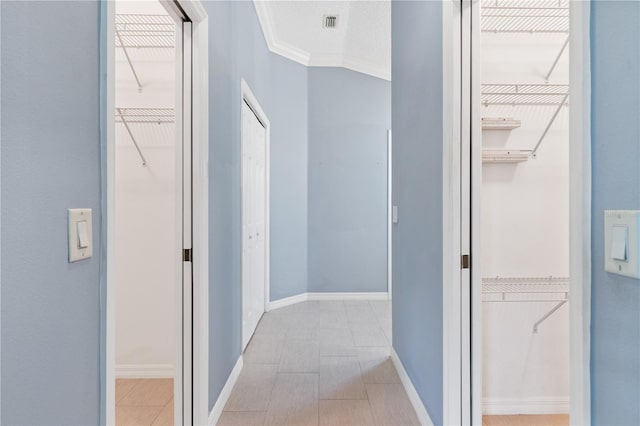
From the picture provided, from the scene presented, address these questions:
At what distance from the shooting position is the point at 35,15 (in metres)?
0.70

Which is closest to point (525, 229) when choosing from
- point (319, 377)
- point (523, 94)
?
point (523, 94)

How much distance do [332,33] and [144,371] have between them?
3.82 meters

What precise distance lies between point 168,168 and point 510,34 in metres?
2.30

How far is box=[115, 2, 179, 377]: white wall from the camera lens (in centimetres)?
247

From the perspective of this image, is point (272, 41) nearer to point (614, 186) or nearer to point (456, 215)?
point (456, 215)

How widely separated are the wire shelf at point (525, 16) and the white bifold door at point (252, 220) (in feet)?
5.98

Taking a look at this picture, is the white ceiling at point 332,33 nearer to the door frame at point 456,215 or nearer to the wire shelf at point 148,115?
the wire shelf at point 148,115

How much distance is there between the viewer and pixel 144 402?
2.20m

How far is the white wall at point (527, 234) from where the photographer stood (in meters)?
2.01

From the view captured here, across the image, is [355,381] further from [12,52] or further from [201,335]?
[12,52]

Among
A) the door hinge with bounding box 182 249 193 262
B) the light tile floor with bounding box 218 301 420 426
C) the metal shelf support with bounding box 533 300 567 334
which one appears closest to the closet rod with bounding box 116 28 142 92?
the door hinge with bounding box 182 249 193 262

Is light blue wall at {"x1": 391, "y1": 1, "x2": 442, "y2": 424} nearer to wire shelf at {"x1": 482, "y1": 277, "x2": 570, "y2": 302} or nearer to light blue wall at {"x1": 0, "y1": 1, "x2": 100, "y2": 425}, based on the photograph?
wire shelf at {"x1": 482, "y1": 277, "x2": 570, "y2": 302}

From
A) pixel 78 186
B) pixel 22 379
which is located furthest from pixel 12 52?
pixel 22 379

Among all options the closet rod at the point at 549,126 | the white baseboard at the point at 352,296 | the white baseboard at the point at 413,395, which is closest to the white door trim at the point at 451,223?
the white baseboard at the point at 413,395
